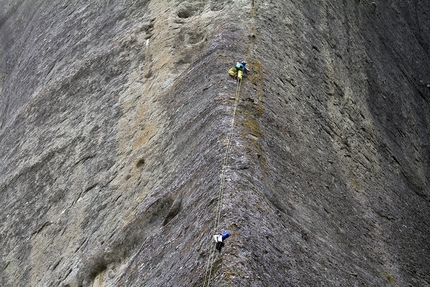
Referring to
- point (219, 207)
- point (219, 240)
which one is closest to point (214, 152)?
point (219, 207)

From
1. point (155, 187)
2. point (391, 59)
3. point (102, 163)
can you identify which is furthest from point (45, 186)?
point (391, 59)

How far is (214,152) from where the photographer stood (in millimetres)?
7438

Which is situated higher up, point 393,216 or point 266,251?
point 266,251

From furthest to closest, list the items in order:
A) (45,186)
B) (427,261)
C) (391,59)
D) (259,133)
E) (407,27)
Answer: (407,27) < (391,59) < (45,186) < (427,261) < (259,133)

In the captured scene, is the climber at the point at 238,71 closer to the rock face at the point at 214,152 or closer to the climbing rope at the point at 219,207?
the rock face at the point at 214,152

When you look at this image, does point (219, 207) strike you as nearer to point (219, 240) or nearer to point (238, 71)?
point (219, 240)

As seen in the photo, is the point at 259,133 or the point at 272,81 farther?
the point at 272,81

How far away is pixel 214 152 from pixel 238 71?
1.24 meters

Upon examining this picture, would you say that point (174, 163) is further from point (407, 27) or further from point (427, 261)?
point (407, 27)

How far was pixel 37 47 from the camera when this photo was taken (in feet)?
41.1

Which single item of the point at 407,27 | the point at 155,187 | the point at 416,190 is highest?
the point at 155,187

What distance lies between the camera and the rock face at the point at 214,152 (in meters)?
7.01

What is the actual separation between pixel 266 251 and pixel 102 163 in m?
2.85

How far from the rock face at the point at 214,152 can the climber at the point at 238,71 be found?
0.07 m
